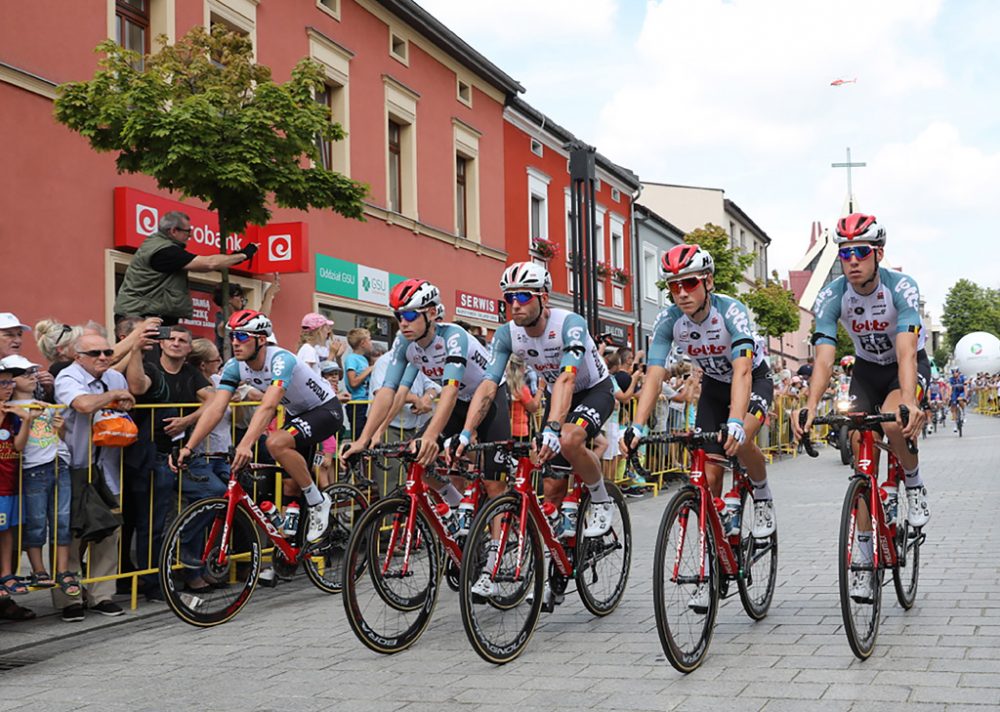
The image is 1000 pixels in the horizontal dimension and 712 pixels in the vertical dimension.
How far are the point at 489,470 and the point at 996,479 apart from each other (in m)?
11.6

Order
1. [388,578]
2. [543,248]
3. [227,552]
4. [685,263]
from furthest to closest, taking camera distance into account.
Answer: [543,248] < [227,552] < [685,263] < [388,578]

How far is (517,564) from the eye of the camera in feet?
19.8

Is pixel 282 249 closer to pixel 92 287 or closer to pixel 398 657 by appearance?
pixel 92 287

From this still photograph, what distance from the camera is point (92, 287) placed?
48.3 feet

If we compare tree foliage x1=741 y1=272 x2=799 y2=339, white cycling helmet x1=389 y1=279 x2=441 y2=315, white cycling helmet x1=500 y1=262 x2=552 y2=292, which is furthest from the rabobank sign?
tree foliage x1=741 y1=272 x2=799 y2=339

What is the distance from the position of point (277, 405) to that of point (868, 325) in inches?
157

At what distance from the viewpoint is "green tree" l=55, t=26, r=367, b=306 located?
428 inches

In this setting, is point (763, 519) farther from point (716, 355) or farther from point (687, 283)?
point (687, 283)

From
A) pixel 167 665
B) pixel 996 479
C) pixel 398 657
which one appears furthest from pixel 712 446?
pixel 996 479

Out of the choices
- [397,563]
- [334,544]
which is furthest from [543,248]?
[397,563]

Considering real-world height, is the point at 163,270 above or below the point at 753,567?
above

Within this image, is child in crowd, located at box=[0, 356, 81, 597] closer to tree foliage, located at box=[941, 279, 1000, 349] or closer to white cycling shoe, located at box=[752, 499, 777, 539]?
white cycling shoe, located at box=[752, 499, 777, 539]

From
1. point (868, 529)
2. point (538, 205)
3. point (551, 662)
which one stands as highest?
point (538, 205)

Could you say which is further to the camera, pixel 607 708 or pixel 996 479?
pixel 996 479
